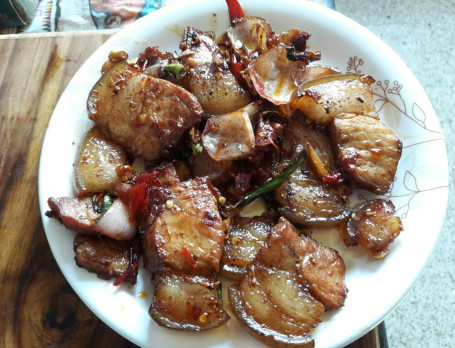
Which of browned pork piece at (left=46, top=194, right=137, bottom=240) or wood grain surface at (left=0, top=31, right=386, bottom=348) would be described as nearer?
browned pork piece at (left=46, top=194, right=137, bottom=240)

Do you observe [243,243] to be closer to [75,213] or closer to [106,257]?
[106,257]

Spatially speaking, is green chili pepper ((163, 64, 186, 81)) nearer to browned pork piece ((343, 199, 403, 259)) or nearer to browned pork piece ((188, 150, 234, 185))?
browned pork piece ((188, 150, 234, 185))

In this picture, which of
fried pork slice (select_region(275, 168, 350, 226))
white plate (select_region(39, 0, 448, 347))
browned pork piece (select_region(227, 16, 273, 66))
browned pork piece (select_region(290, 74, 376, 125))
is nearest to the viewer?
white plate (select_region(39, 0, 448, 347))

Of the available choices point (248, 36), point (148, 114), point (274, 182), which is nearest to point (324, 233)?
point (274, 182)

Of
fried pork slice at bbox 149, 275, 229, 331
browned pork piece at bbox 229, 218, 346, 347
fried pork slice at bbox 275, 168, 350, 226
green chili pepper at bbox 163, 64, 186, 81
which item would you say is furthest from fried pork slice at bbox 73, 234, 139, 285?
green chili pepper at bbox 163, 64, 186, 81

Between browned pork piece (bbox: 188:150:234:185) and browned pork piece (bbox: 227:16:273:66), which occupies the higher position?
browned pork piece (bbox: 227:16:273:66)

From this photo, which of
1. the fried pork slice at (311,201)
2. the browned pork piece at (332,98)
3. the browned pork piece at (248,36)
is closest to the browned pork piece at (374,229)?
the fried pork slice at (311,201)

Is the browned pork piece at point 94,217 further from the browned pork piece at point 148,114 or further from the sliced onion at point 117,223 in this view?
the browned pork piece at point 148,114
